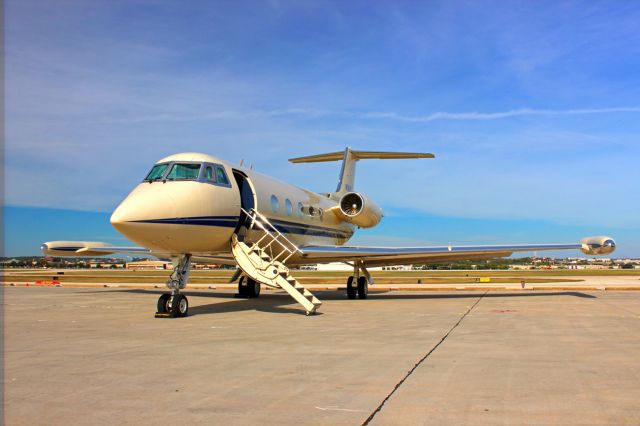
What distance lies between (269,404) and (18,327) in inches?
348

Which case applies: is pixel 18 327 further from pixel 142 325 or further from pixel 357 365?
pixel 357 365

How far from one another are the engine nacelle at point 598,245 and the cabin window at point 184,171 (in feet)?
46.5

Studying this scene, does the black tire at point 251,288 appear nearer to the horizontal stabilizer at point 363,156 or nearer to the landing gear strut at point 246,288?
the landing gear strut at point 246,288

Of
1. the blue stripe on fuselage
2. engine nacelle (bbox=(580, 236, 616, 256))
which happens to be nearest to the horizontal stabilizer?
the blue stripe on fuselage

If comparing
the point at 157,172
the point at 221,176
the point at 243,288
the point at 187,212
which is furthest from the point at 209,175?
the point at 243,288

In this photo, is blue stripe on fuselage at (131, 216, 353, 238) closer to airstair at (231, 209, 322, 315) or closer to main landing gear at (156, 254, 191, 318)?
airstair at (231, 209, 322, 315)

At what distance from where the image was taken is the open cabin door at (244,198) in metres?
16.6

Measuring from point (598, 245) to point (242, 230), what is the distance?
42.5 feet

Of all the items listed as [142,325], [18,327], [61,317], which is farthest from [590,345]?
[61,317]

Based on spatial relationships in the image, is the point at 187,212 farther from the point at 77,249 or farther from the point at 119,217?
the point at 77,249

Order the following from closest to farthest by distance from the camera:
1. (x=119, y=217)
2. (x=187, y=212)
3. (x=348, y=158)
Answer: (x=119, y=217)
(x=187, y=212)
(x=348, y=158)

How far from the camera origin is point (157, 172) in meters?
14.8

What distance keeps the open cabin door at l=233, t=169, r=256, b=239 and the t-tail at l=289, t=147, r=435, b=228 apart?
8391mm

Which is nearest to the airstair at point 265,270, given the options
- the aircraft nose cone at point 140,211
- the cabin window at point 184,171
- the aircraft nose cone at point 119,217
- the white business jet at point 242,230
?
the white business jet at point 242,230
